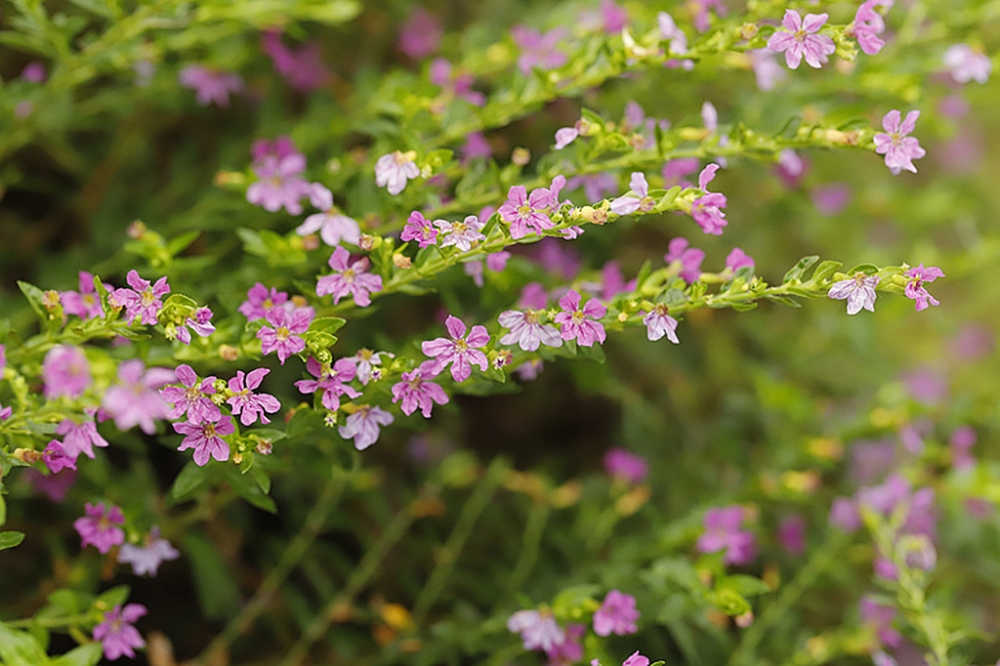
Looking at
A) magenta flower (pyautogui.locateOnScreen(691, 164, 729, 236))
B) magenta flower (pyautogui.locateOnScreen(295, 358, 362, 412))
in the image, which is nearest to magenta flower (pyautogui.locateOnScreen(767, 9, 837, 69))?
magenta flower (pyautogui.locateOnScreen(691, 164, 729, 236))

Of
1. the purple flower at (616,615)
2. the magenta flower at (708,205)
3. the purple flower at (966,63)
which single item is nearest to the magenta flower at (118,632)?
the purple flower at (616,615)

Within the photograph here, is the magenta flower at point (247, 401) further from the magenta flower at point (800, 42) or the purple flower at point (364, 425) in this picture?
the magenta flower at point (800, 42)

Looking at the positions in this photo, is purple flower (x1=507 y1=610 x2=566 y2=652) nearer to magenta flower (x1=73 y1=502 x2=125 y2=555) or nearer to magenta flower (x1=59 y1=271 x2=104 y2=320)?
magenta flower (x1=73 y1=502 x2=125 y2=555)

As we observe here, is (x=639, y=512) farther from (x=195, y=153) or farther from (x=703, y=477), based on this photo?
(x=195, y=153)

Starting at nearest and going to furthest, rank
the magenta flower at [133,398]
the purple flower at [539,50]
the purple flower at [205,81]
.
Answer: the magenta flower at [133,398] < the purple flower at [539,50] < the purple flower at [205,81]

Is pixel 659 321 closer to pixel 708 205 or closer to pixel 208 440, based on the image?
pixel 708 205

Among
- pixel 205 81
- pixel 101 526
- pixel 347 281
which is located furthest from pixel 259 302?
pixel 205 81
